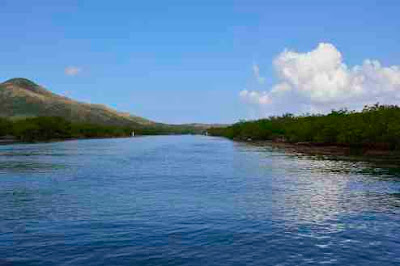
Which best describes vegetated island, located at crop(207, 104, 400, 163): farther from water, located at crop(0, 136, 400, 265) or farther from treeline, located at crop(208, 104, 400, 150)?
water, located at crop(0, 136, 400, 265)

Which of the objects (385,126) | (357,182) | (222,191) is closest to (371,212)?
(222,191)

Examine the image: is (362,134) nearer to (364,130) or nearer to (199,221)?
(364,130)

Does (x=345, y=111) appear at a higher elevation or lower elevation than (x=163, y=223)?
higher

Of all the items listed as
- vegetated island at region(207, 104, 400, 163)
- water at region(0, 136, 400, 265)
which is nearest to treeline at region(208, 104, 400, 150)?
vegetated island at region(207, 104, 400, 163)

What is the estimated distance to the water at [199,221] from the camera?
23906 mm

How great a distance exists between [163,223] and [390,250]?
47.2 ft

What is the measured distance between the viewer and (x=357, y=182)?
54.5 m

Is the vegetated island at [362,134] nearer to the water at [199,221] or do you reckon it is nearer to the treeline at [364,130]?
the treeline at [364,130]

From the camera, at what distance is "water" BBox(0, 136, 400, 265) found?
2391cm

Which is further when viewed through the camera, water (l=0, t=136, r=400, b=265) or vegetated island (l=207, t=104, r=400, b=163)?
vegetated island (l=207, t=104, r=400, b=163)

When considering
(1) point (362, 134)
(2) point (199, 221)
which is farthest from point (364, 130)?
(2) point (199, 221)

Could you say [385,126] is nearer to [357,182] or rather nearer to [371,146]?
[371,146]

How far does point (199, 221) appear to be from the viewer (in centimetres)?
3181

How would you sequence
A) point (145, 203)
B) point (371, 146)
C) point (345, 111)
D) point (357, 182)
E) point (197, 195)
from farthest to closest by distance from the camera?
point (345, 111) < point (371, 146) < point (357, 182) < point (197, 195) < point (145, 203)
